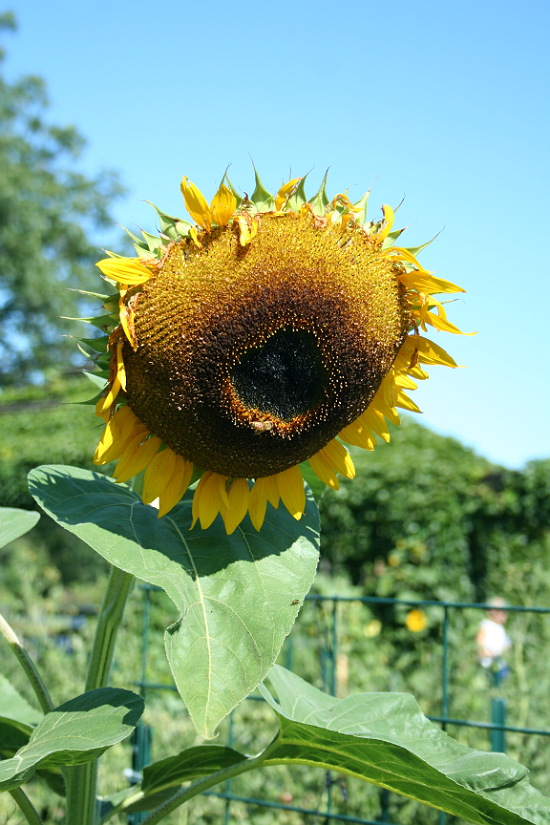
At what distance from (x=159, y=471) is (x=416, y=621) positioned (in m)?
4.39

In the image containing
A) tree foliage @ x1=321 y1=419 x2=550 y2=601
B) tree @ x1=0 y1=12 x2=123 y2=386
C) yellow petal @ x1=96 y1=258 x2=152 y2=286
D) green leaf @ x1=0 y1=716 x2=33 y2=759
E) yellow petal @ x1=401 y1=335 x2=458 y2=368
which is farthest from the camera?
tree @ x1=0 y1=12 x2=123 y2=386

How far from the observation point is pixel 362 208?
1.30 meters

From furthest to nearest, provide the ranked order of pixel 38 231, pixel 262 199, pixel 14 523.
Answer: pixel 38 231, pixel 14 523, pixel 262 199

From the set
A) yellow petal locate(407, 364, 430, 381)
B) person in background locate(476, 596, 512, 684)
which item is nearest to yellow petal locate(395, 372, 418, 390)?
yellow petal locate(407, 364, 430, 381)

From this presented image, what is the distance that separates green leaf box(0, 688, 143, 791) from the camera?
1053 millimetres

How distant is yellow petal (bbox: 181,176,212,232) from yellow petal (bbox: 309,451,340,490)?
1.65 feet

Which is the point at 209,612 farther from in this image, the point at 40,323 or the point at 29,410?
the point at 40,323

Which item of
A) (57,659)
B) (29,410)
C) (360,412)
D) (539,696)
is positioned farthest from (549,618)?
(29,410)

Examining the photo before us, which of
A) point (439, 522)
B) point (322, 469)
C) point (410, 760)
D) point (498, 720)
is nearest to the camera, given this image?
point (410, 760)

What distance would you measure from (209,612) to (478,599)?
557 centimetres

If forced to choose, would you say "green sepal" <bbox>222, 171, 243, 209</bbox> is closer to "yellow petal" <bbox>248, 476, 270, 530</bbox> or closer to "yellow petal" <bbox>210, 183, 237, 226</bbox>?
"yellow petal" <bbox>210, 183, 237, 226</bbox>

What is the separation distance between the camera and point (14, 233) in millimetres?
22672

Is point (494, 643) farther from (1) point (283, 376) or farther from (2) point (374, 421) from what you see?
(1) point (283, 376)

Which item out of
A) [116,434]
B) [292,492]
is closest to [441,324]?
[292,492]
